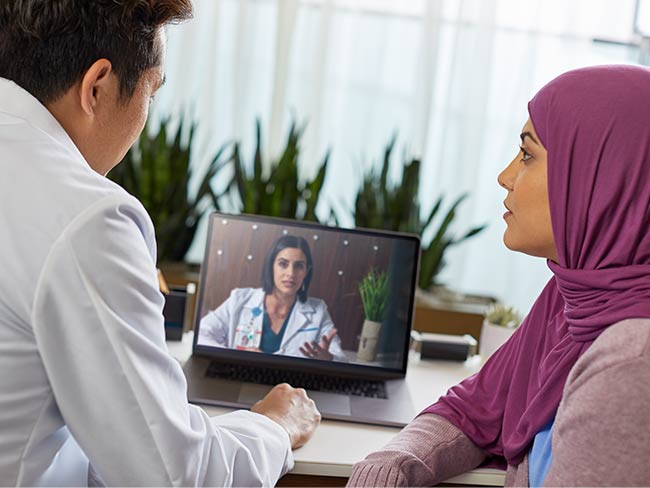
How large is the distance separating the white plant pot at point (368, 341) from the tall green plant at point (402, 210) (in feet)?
4.94

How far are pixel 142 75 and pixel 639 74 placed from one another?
0.75m

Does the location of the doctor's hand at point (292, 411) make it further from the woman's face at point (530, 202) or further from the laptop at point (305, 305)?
the woman's face at point (530, 202)

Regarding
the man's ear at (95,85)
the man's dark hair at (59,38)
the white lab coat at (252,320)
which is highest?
the man's dark hair at (59,38)

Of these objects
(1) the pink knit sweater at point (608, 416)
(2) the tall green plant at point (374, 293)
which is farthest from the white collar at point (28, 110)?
(2) the tall green plant at point (374, 293)

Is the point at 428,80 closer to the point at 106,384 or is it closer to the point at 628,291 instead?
the point at 628,291

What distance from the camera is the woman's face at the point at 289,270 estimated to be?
1953 mm

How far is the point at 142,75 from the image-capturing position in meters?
1.34

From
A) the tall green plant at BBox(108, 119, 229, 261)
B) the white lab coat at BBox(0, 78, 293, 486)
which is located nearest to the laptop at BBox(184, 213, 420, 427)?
the white lab coat at BBox(0, 78, 293, 486)

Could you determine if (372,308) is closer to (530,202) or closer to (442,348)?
(442,348)

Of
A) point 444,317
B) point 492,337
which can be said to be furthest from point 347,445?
point 444,317

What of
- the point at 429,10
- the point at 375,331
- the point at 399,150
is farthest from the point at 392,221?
the point at 375,331

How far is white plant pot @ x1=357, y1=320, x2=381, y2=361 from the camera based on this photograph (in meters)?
1.96

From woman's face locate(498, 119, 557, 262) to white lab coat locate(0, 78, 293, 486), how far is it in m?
0.59

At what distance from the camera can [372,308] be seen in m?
1.97
